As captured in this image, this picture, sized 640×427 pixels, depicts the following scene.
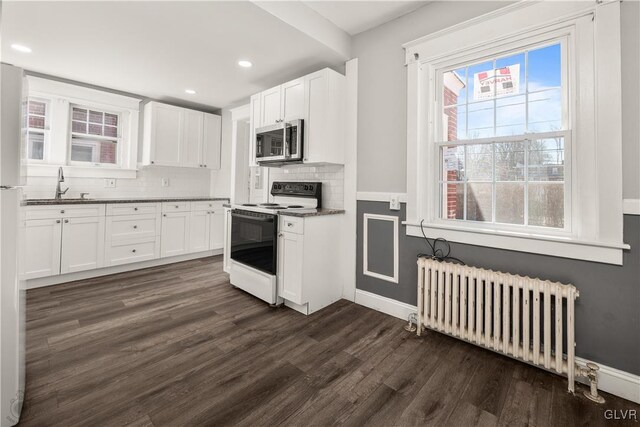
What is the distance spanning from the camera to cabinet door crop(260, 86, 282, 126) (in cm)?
325

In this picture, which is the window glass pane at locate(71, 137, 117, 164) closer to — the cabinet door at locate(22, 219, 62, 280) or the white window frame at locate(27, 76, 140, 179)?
the white window frame at locate(27, 76, 140, 179)

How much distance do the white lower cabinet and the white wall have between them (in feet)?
2.02

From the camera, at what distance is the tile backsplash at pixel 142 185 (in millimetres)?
3666

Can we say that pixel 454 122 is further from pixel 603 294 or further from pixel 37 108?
pixel 37 108

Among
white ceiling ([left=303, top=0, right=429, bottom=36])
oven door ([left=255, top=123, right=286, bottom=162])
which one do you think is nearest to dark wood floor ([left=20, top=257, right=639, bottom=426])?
oven door ([left=255, top=123, right=286, bottom=162])

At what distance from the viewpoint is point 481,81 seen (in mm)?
2217

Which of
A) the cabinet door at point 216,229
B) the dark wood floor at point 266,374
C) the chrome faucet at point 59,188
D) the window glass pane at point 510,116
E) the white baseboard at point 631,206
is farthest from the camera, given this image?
the cabinet door at point 216,229

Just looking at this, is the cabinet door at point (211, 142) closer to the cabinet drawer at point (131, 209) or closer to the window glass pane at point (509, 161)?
the cabinet drawer at point (131, 209)

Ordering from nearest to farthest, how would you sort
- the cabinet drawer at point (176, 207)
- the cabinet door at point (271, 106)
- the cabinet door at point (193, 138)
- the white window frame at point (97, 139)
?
the cabinet door at point (271, 106) → the white window frame at point (97, 139) → the cabinet drawer at point (176, 207) → the cabinet door at point (193, 138)

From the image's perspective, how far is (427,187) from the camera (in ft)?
7.98

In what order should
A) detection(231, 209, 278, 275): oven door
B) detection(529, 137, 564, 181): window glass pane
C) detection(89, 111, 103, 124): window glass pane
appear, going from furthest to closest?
1. detection(89, 111, 103, 124): window glass pane
2. detection(231, 209, 278, 275): oven door
3. detection(529, 137, 564, 181): window glass pane

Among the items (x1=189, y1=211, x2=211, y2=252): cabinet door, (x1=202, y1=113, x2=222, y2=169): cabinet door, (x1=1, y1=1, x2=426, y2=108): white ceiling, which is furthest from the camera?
(x1=202, y1=113, x2=222, y2=169): cabinet door

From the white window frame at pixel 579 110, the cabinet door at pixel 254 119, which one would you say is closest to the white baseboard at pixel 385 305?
the white window frame at pixel 579 110

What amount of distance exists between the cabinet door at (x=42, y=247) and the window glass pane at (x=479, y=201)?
434 cm
